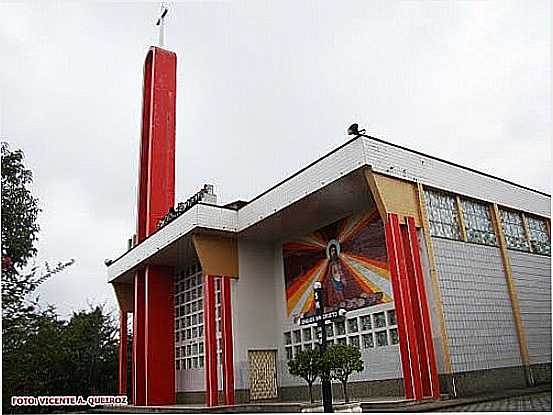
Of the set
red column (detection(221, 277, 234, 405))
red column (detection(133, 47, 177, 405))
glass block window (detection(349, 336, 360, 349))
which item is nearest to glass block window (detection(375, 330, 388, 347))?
glass block window (detection(349, 336, 360, 349))

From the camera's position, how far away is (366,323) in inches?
393

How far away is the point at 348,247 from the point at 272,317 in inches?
102

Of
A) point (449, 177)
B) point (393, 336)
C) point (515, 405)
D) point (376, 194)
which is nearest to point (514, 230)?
point (449, 177)

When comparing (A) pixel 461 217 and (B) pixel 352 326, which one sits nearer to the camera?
(A) pixel 461 217

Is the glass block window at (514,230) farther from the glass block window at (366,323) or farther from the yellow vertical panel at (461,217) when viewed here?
the glass block window at (366,323)

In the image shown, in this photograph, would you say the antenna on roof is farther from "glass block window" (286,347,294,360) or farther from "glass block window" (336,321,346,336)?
"glass block window" (286,347,294,360)

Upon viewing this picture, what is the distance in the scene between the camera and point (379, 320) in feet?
31.9

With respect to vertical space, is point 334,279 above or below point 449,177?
below

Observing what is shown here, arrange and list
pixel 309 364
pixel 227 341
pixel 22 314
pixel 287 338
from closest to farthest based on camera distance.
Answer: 1. pixel 22 314
2. pixel 309 364
3. pixel 227 341
4. pixel 287 338

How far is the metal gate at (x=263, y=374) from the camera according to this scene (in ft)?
37.0

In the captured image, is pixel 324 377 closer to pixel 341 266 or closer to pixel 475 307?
pixel 475 307

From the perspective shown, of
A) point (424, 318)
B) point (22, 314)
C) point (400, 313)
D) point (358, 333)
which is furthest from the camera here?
point (358, 333)

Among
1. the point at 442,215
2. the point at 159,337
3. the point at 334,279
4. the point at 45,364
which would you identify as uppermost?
the point at 442,215

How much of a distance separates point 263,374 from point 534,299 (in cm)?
516
